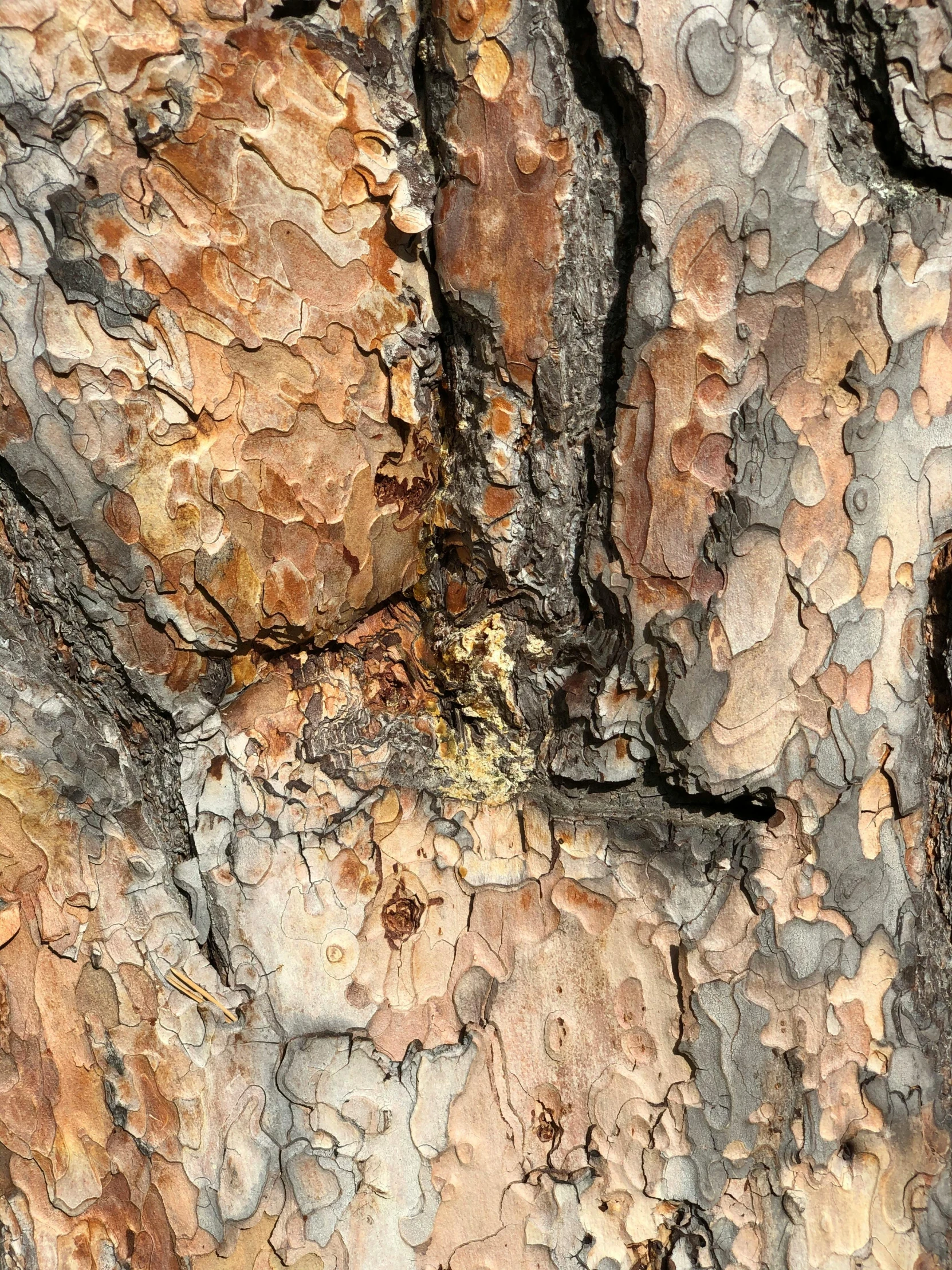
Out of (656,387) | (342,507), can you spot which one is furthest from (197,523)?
(656,387)

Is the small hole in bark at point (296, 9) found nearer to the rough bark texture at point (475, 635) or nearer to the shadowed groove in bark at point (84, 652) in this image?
the rough bark texture at point (475, 635)

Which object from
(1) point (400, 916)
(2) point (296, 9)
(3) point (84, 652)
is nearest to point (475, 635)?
(1) point (400, 916)

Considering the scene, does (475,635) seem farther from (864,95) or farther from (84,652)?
(864,95)

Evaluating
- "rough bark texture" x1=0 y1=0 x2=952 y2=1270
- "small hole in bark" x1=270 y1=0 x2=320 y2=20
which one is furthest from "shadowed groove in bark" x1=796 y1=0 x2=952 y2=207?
"small hole in bark" x1=270 y1=0 x2=320 y2=20

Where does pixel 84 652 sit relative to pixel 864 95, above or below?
below

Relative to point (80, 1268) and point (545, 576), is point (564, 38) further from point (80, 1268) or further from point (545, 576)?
point (80, 1268)

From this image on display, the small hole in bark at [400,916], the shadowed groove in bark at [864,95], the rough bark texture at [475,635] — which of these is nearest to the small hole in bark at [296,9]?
the rough bark texture at [475,635]

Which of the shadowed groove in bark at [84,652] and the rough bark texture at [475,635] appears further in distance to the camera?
the shadowed groove in bark at [84,652]

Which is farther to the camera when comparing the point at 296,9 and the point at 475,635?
the point at 475,635

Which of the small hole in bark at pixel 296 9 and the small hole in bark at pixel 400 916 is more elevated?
the small hole in bark at pixel 296 9
